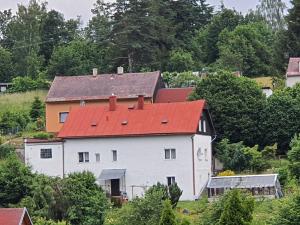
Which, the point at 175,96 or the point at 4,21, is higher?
the point at 4,21

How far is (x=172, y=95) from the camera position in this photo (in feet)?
234

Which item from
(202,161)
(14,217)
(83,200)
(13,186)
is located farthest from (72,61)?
(14,217)

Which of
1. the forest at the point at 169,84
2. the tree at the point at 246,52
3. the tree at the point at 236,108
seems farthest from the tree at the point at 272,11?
the tree at the point at 236,108

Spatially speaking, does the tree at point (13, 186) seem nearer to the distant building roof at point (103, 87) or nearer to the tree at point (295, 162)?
the tree at point (295, 162)

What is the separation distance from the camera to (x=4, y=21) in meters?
114

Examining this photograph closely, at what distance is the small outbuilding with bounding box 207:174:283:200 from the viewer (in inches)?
2127

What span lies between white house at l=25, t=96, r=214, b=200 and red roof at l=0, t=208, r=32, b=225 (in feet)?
51.3

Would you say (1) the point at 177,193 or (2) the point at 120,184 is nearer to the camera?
(1) the point at 177,193

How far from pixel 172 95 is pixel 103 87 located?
543 cm

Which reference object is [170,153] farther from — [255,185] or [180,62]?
[180,62]

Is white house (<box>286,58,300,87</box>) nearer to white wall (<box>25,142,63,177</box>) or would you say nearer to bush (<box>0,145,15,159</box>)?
white wall (<box>25,142,63,177</box>)

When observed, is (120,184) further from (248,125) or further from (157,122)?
(248,125)

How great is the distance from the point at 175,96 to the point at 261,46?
937 inches

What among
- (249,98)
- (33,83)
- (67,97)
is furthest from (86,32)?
(249,98)
